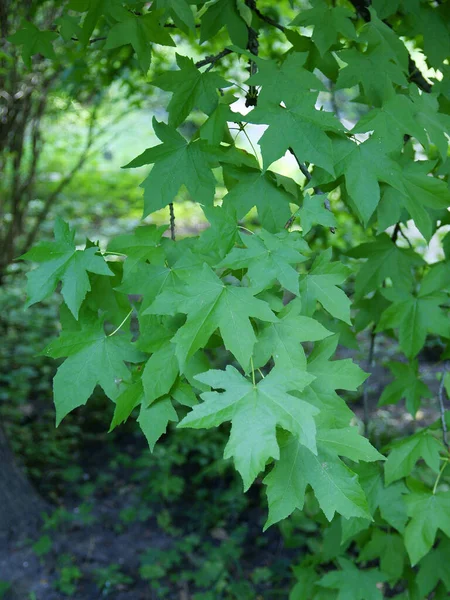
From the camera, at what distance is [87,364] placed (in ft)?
4.84

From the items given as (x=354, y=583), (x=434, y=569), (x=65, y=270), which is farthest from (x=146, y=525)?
(x=65, y=270)

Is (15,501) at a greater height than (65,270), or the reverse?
(65,270)

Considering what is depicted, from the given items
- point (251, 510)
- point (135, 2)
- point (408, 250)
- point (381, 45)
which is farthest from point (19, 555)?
point (381, 45)

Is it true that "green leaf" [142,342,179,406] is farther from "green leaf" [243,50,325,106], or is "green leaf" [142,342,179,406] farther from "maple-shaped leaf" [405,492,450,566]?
"maple-shaped leaf" [405,492,450,566]

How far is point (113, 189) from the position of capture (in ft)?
33.0

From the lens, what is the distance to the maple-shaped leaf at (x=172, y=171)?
1560 millimetres

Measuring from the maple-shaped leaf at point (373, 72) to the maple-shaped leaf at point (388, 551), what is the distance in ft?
4.80

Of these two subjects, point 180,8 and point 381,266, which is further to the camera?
point 381,266

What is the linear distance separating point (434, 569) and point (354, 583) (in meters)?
0.29

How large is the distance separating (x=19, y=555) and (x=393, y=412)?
289cm

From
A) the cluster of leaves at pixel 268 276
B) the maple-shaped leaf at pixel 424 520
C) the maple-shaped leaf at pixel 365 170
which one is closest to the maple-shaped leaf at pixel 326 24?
the cluster of leaves at pixel 268 276

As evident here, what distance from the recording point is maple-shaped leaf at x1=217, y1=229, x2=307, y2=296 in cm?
131

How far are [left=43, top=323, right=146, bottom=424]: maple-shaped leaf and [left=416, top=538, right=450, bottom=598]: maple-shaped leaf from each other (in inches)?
50.8

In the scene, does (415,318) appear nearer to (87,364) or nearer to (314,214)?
(314,214)
